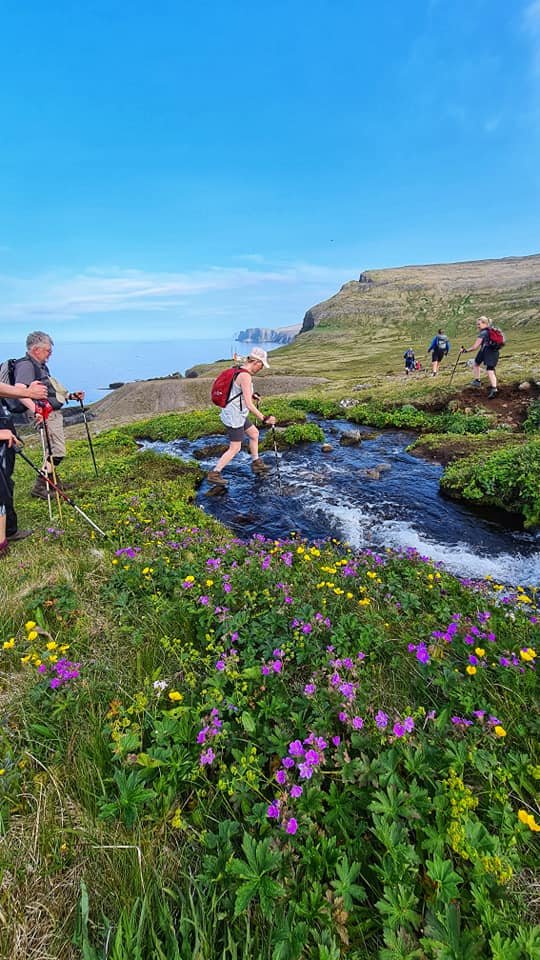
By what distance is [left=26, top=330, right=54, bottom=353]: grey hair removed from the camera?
9289 millimetres

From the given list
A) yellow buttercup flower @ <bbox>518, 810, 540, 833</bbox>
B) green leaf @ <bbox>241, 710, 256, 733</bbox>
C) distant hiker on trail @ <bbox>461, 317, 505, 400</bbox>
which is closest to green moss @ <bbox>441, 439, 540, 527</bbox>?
yellow buttercup flower @ <bbox>518, 810, 540, 833</bbox>

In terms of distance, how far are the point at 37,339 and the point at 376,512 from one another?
29.6 ft

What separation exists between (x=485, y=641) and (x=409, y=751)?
1.56 metres

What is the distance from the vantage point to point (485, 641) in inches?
147

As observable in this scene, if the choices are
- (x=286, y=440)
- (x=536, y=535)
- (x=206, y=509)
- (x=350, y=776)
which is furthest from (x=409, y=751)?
(x=286, y=440)

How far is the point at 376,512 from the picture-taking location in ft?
Answer: 32.2

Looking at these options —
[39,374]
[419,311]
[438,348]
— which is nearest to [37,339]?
[39,374]

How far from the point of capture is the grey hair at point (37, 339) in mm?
9289

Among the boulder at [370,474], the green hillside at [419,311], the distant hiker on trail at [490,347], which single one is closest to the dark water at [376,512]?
the boulder at [370,474]

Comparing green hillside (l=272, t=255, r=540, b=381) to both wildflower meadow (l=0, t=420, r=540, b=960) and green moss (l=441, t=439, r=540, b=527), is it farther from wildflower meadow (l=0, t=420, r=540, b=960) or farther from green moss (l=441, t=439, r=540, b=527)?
wildflower meadow (l=0, t=420, r=540, b=960)

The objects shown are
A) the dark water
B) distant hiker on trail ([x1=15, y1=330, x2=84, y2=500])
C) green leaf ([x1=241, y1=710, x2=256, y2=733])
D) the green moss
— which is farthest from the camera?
distant hiker on trail ([x1=15, y1=330, x2=84, y2=500])

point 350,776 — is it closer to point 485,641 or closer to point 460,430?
point 485,641

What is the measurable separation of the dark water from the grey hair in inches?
216

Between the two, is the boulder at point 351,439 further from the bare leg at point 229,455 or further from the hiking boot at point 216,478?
the hiking boot at point 216,478
